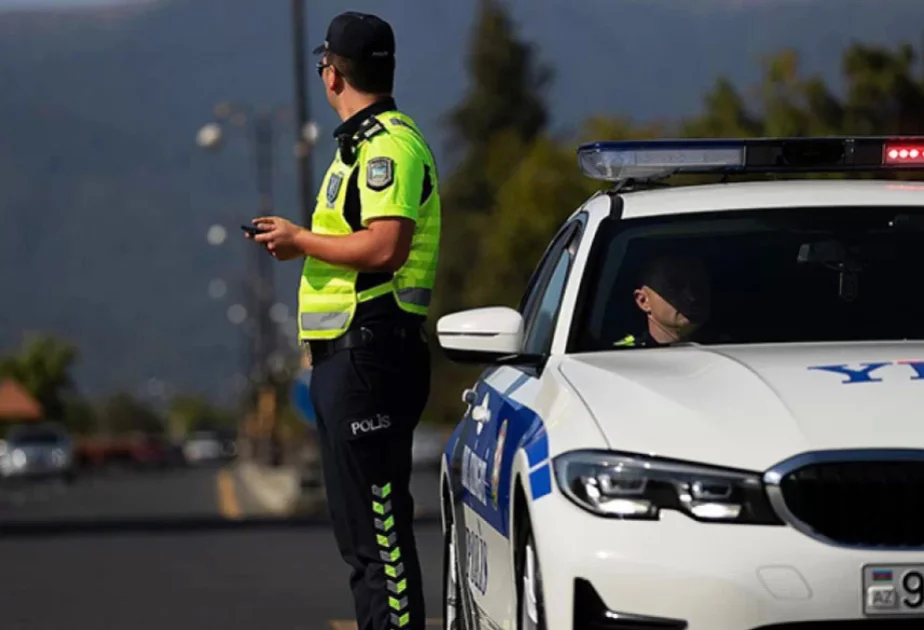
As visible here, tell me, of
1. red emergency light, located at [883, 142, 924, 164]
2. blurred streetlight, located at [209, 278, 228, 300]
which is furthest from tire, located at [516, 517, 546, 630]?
blurred streetlight, located at [209, 278, 228, 300]

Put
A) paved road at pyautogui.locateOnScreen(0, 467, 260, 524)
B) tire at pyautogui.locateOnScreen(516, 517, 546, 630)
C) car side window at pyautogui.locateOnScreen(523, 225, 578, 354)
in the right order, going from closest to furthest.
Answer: tire at pyautogui.locateOnScreen(516, 517, 546, 630), car side window at pyautogui.locateOnScreen(523, 225, 578, 354), paved road at pyautogui.locateOnScreen(0, 467, 260, 524)

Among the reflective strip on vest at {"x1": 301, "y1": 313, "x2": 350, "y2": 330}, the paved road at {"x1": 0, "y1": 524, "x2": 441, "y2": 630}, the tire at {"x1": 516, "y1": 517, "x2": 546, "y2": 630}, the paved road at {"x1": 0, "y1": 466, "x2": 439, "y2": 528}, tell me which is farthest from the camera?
the paved road at {"x1": 0, "y1": 466, "x2": 439, "y2": 528}

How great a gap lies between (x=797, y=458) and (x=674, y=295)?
1.51 metres

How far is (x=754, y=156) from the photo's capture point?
8.29 m

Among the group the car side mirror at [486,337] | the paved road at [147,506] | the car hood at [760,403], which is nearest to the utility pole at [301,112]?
the paved road at [147,506]

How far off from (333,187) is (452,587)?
5.03ft

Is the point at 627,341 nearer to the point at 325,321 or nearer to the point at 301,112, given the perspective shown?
the point at 325,321

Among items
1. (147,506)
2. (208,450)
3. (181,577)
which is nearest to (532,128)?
(208,450)

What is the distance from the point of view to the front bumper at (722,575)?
6.18 m

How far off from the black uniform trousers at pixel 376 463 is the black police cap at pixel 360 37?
0.87 metres

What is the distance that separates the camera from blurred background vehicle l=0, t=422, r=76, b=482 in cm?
7700

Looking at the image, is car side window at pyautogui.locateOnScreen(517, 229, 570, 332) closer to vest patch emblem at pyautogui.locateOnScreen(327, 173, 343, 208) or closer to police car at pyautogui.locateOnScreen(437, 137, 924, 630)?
police car at pyautogui.locateOnScreen(437, 137, 924, 630)

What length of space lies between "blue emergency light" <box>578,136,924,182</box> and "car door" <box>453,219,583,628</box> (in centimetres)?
23

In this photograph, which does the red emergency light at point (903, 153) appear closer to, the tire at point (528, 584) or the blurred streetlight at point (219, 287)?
the tire at point (528, 584)
